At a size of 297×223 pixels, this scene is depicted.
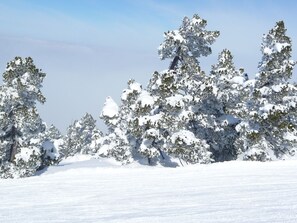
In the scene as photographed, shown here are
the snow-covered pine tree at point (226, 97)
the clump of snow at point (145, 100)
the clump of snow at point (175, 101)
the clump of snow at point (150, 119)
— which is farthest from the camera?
the snow-covered pine tree at point (226, 97)

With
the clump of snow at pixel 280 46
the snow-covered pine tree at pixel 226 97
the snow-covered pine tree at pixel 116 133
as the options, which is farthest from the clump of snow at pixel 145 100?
the clump of snow at pixel 280 46

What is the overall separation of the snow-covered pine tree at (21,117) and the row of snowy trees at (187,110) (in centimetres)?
6

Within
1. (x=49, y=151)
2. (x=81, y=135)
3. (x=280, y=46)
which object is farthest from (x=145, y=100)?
(x=81, y=135)

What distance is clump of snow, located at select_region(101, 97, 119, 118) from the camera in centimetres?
3403

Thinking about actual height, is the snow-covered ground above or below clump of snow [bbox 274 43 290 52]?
below

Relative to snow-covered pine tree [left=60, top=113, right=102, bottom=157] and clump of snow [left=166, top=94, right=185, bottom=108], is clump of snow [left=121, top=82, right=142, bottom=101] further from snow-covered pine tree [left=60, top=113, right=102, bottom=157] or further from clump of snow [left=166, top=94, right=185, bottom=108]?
snow-covered pine tree [left=60, top=113, right=102, bottom=157]

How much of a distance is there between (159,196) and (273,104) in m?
21.1

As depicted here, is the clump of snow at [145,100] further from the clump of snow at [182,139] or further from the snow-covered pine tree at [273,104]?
the snow-covered pine tree at [273,104]

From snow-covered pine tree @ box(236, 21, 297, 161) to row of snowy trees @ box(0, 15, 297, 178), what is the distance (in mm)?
63

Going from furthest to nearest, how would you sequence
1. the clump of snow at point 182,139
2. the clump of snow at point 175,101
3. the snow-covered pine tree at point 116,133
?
the snow-covered pine tree at point 116,133
the clump of snow at point 175,101
the clump of snow at point 182,139

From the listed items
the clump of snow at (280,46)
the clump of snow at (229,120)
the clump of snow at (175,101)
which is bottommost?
the clump of snow at (229,120)

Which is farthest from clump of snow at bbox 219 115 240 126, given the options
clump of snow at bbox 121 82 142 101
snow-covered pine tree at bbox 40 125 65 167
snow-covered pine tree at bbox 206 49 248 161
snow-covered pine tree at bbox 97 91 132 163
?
snow-covered pine tree at bbox 40 125 65 167

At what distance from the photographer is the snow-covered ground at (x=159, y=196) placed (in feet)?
16.9

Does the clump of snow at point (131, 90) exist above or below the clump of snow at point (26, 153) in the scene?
above
